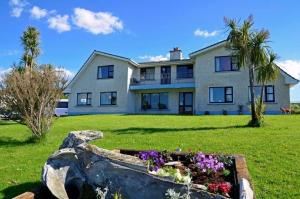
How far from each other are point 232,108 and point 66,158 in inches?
1090

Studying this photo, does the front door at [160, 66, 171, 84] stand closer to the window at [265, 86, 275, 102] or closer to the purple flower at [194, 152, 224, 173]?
the window at [265, 86, 275, 102]

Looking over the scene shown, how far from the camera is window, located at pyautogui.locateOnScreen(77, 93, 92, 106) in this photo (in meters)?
39.1

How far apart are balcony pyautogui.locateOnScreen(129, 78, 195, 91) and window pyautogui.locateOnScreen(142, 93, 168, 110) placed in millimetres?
1320

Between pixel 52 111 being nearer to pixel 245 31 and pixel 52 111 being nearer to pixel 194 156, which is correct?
pixel 194 156

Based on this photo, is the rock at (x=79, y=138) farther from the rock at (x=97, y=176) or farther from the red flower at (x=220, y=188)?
the red flower at (x=220, y=188)

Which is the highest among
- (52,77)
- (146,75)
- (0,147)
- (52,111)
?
(146,75)

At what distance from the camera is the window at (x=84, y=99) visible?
39094mm

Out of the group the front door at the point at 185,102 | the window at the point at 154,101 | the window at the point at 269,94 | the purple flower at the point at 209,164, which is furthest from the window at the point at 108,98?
the purple flower at the point at 209,164

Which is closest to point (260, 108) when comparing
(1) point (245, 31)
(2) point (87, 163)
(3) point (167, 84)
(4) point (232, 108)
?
(1) point (245, 31)

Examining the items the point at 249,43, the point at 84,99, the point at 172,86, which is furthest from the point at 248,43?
the point at 84,99

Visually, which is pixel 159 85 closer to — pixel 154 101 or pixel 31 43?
pixel 154 101

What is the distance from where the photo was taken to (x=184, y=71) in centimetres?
3678

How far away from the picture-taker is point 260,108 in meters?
16.6

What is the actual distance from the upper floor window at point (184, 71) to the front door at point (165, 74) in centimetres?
112
